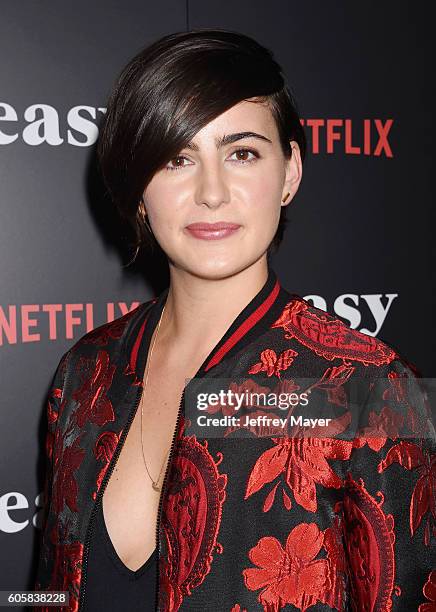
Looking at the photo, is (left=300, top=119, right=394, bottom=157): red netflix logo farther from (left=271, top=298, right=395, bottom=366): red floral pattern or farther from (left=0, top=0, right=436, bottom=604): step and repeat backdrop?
(left=271, top=298, right=395, bottom=366): red floral pattern

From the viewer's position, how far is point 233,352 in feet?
3.43

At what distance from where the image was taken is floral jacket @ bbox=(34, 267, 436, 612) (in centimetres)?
90

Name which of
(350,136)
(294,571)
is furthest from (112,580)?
(350,136)

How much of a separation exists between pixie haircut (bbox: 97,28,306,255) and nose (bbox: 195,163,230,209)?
50mm

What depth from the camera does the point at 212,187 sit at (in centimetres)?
97

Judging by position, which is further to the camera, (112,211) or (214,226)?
(112,211)

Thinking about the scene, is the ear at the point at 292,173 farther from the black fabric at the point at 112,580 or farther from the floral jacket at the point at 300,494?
the black fabric at the point at 112,580

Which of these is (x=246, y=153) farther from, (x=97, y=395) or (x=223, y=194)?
(x=97, y=395)

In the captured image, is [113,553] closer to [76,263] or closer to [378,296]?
[76,263]

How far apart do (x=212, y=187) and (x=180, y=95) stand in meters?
0.14

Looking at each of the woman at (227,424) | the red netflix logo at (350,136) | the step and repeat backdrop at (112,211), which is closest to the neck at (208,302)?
the woman at (227,424)

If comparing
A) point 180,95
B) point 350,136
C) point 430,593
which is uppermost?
point 350,136

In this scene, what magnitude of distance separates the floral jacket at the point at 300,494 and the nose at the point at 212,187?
7.0 inches

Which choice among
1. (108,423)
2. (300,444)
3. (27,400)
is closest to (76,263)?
(27,400)
